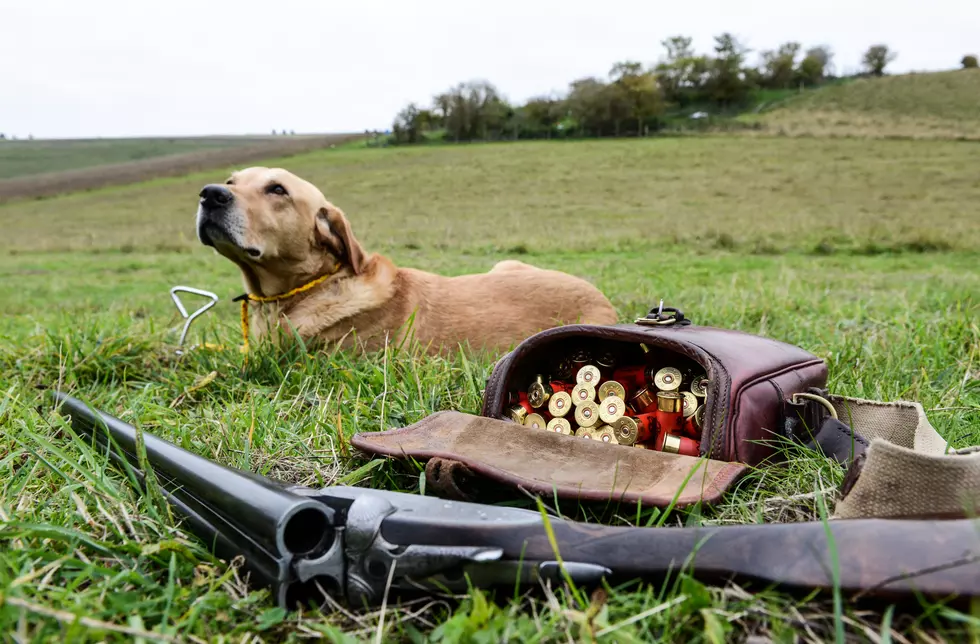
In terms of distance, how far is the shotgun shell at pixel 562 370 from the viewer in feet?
8.73

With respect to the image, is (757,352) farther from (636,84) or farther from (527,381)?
(636,84)

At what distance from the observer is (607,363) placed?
258 cm

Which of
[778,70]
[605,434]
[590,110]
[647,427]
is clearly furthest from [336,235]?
[778,70]

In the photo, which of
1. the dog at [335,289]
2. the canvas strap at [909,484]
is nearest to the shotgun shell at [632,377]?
the canvas strap at [909,484]

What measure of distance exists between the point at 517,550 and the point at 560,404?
1264mm

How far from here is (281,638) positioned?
1.28 metres

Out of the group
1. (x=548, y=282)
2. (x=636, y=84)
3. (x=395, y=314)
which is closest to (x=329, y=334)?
(x=395, y=314)

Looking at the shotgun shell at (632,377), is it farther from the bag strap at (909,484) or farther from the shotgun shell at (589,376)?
the bag strap at (909,484)

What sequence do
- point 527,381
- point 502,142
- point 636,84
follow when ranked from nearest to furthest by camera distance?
point 527,381 → point 502,142 → point 636,84

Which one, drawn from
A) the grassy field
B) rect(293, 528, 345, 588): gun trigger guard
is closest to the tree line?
the grassy field

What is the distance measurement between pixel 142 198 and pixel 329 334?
31.9 metres

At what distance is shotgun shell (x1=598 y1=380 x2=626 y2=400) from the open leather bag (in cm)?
17

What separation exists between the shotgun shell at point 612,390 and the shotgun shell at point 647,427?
11cm

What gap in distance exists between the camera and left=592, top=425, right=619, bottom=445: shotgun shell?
7.91 ft
